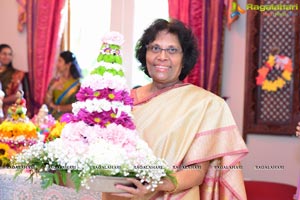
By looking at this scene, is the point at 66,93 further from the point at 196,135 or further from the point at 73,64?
the point at 196,135

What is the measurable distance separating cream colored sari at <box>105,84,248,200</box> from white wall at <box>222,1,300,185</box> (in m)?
2.90

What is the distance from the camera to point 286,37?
196 inches

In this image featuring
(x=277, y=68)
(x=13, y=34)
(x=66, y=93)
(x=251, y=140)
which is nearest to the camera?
(x=277, y=68)

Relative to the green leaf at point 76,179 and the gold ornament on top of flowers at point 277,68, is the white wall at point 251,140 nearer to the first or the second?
the gold ornament on top of flowers at point 277,68

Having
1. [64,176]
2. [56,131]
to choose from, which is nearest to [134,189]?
[64,176]

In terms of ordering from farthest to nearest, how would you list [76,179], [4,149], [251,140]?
[251,140]
[4,149]
[76,179]

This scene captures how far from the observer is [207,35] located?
5270 mm

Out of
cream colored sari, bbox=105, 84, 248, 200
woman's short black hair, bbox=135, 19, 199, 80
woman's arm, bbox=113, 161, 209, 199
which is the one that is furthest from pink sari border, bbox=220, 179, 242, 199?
woman's short black hair, bbox=135, 19, 199, 80

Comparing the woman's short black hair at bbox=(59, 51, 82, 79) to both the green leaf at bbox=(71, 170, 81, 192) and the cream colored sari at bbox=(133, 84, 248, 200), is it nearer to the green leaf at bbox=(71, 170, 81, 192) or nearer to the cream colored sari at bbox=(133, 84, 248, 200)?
the cream colored sari at bbox=(133, 84, 248, 200)

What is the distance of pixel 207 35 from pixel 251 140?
1.06 m

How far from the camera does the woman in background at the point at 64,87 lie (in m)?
5.43

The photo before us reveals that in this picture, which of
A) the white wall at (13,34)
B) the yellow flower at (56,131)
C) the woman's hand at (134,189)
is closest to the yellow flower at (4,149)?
the yellow flower at (56,131)

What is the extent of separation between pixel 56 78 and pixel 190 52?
360 cm

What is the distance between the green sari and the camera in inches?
214
